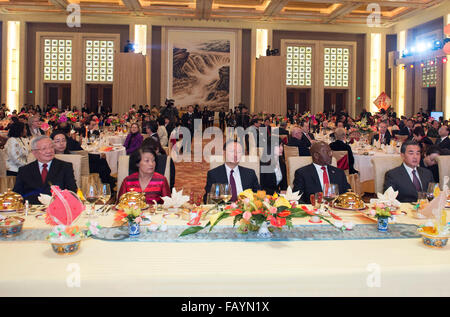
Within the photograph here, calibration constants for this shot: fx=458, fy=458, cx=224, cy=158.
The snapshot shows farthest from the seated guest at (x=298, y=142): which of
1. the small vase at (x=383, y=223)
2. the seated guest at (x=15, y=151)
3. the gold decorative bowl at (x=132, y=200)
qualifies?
the small vase at (x=383, y=223)

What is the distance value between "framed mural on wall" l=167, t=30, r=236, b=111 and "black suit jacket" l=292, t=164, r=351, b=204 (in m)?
17.5

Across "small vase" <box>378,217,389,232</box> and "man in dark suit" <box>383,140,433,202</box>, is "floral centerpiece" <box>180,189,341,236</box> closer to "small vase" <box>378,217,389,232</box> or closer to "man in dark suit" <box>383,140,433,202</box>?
"small vase" <box>378,217,389,232</box>

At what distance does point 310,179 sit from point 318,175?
0.09m

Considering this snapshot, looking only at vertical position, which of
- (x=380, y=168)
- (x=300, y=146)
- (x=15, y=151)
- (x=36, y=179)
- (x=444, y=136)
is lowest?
(x=36, y=179)

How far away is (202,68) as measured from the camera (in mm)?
21172

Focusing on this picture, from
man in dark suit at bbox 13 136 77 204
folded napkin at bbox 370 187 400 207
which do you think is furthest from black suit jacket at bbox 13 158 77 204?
folded napkin at bbox 370 187 400 207

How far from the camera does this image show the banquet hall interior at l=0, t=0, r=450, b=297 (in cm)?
193

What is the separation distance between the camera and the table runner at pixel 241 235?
7.58 feet

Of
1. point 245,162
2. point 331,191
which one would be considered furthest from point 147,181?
point 331,191

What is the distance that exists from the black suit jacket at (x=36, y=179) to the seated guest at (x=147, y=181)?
618 mm

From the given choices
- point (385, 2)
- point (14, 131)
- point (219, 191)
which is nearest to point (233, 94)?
point (385, 2)

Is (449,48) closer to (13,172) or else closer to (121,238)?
(13,172)

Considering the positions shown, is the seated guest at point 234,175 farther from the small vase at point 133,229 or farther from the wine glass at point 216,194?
the small vase at point 133,229

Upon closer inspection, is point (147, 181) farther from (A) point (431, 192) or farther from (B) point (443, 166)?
(B) point (443, 166)
